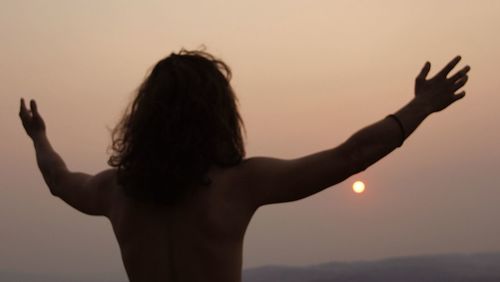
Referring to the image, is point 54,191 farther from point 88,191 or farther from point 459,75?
point 459,75

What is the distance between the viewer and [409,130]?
3.54m

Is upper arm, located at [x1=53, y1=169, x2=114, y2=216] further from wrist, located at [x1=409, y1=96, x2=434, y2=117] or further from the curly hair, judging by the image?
wrist, located at [x1=409, y1=96, x2=434, y2=117]

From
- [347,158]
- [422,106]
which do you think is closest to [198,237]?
[347,158]

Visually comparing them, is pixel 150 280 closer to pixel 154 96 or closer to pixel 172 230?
pixel 172 230

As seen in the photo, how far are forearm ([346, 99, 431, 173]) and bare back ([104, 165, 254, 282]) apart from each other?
0.56 metres

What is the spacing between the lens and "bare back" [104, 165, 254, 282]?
3.58 m

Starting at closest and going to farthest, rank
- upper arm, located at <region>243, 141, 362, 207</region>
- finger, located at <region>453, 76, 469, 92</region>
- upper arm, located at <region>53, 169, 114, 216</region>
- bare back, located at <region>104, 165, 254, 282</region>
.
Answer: upper arm, located at <region>243, 141, 362, 207</region>, bare back, located at <region>104, 165, 254, 282</region>, finger, located at <region>453, 76, 469, 92</region>, upper arm, located at <region>53, 169, 114, 216</region>

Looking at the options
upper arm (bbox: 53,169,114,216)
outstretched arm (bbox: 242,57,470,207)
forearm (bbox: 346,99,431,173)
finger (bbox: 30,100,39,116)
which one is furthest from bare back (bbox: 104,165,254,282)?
finger (bbox: 30,100,39,116)

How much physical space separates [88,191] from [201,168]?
81 centimetres

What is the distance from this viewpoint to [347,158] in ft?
11.1

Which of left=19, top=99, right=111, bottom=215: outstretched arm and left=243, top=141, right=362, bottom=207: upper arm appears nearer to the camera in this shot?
left=243, top=141, right=362, bottom=207: upper arm

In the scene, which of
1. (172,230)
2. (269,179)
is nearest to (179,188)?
(172,230)

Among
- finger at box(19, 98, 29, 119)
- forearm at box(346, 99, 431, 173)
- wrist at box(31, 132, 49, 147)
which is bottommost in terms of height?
forearm at box(346, 99, 431, 173)

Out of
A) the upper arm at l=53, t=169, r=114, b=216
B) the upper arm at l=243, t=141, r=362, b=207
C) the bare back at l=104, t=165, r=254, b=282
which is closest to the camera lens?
the upper arm at l=243, t=141, r=362, b=207
